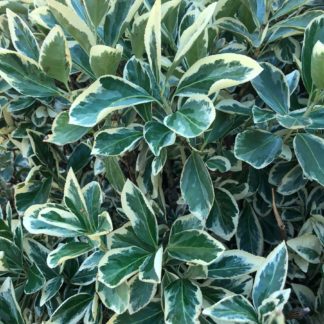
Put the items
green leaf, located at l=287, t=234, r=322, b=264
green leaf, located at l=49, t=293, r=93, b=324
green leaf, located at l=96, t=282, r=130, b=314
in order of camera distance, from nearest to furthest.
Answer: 1. green leaf, located at l=96, t=282, r=130, b=314
2. green leaf, located at l=49, t=293, r=93, b=324
3. green leaf, located at l=287, t=234, r=322, b=264

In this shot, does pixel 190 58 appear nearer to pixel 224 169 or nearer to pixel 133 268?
pixel 224 169

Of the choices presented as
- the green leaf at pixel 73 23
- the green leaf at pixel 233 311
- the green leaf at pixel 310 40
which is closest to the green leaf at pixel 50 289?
the green leaf at pixel 233 311

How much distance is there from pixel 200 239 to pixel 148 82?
0.30 m

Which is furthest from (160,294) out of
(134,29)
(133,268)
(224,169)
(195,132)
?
(134,29)

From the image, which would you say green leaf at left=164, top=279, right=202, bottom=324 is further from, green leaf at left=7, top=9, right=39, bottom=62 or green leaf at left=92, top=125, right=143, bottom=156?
green leaf at left=7, top=9, right=39, bottom=62

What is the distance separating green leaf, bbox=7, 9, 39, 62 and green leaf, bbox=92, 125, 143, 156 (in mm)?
253

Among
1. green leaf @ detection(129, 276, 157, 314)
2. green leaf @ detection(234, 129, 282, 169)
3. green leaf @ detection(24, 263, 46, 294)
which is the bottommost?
green leaf @ detection(24, 263, 46, 294)

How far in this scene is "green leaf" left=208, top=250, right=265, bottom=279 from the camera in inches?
38.5

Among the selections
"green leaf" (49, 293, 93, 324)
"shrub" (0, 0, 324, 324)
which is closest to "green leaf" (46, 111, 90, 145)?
"shrub" (0, 0, 324, 324)

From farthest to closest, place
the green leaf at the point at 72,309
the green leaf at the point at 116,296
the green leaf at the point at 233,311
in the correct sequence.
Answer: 1. the green leaf at the point at 72,309
2. the green leaf at the point at 116,296
3. the green leaf at the point at 233,311

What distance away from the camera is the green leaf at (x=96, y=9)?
3.02 feet

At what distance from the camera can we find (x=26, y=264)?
111 centimetres

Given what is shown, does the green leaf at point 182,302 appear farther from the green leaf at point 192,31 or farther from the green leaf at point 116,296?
the green leaf at point 192,31

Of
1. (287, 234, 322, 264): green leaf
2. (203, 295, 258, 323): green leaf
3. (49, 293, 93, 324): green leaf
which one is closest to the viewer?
(203, 295, 258, 323): green leaf
